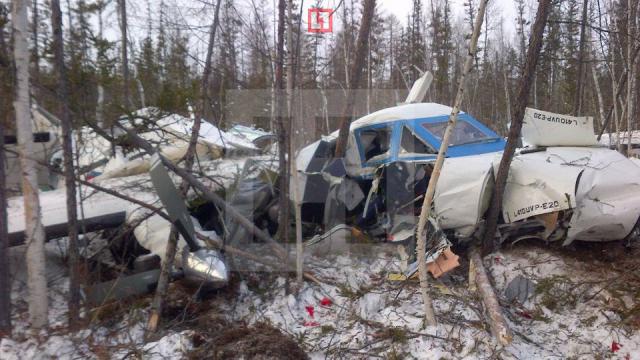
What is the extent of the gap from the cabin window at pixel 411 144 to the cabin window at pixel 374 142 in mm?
397

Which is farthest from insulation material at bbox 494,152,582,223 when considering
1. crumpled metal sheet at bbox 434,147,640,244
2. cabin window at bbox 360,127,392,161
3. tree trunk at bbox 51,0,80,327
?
tree trunk at bbox 51,0,80,327

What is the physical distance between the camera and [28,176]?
11.7ft

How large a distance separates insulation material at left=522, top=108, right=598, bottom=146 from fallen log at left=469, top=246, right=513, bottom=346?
1815mm

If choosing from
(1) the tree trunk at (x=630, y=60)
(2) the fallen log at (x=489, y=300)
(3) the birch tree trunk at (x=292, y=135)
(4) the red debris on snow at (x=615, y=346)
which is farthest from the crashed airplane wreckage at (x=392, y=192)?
(1) the tree trunk at (x=630, y=60)

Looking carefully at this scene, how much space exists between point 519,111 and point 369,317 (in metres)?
2.68

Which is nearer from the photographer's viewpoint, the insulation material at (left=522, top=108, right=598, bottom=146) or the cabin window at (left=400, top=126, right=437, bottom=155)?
the insulation material at (left=522, top=108, right=598, bottom=146)

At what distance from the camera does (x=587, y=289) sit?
4.30 m

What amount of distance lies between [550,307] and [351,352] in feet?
6.77

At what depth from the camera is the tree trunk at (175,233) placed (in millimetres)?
4113

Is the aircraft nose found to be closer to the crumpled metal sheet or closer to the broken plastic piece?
the broken plastic piece

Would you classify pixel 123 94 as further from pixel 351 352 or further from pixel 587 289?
pixel 587 289

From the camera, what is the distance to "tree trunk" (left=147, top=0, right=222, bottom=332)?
4113 mm

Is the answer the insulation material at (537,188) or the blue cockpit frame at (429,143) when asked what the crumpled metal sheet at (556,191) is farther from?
the blue cockpit frame at (429,143)

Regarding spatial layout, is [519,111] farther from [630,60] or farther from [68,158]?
[630,60]
